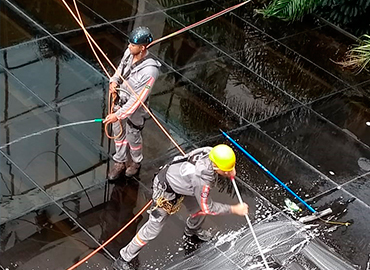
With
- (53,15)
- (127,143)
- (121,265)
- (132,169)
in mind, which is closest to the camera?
(121,265)

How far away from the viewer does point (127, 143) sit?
21.7 ft

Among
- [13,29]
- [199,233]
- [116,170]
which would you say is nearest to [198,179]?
[199,233]

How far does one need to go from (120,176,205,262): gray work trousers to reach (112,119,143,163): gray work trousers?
3.23ft

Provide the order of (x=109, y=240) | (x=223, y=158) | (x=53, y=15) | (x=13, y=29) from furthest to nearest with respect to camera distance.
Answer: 1. (x=53, y=15)
2. (x=13, y=29)
3. (x=109, y=240)
4. (x=223, y=158)

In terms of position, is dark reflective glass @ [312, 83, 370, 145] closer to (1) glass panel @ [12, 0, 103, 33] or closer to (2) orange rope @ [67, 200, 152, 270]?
(2) orange rope @ [67, 200, 152, 270]

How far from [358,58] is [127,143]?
479 cm

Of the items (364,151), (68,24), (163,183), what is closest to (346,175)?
(364,151)

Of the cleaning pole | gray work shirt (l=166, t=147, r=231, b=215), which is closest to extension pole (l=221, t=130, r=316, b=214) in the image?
the cleaning pole

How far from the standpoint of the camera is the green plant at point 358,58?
31.9 ft

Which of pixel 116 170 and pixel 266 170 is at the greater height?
pixel 116 170

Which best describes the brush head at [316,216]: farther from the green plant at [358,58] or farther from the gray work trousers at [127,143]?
the green plant at [358,58]

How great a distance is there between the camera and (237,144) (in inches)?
304

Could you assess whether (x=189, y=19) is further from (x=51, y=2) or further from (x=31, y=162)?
(x=31, y=162)

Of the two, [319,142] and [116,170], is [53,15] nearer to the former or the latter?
[116,170]
